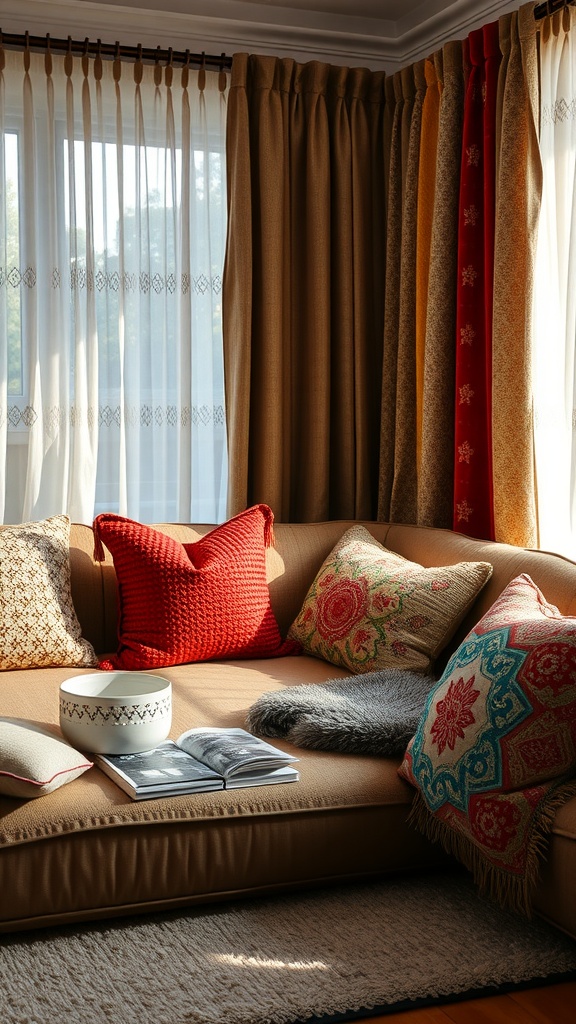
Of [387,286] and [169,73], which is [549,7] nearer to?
[387,286]

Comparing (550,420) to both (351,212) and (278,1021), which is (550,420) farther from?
(278,1021)

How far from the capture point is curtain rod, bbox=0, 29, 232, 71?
326 centimetres

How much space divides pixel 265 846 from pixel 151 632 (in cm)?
92

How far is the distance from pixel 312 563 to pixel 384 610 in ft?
1.89

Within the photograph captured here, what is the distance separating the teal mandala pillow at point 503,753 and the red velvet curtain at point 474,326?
1.10 m

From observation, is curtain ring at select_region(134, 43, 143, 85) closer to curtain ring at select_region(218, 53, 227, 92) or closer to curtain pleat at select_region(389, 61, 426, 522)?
curtain ring at select_region(218, 53, 227, 92)

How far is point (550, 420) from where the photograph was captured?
9.62 feet

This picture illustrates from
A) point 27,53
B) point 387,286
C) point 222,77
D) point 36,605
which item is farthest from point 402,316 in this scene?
point 36,605

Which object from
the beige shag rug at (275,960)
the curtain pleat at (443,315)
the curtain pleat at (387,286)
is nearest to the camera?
the beige shag rug at (275,960)

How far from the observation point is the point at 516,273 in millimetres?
2910

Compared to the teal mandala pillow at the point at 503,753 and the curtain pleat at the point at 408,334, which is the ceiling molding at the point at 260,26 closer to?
the curtain pleat at the point at 408,334

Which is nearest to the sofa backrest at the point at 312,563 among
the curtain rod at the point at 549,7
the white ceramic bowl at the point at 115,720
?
the white ceramic bowl at the point at 115,720

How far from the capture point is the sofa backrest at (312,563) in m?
2.54

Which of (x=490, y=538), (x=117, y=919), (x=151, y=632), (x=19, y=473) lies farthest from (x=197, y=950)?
(x=19, y=473)
